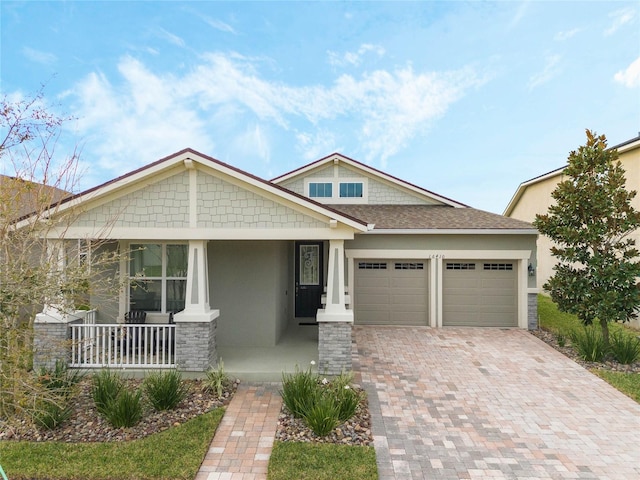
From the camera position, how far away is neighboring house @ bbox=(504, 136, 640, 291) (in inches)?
478

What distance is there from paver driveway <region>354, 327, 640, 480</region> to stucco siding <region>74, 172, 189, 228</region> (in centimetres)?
537

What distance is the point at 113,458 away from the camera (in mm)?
4609

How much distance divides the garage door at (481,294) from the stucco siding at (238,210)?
6777 millimetres

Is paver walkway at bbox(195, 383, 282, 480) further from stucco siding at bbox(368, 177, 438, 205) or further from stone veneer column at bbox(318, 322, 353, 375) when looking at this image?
stucco siding at bbox(368, 177, 438, 205)

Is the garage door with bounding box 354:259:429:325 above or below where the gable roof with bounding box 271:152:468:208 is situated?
below

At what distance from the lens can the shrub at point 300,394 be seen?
5.45 m

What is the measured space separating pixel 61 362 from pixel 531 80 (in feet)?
66.4

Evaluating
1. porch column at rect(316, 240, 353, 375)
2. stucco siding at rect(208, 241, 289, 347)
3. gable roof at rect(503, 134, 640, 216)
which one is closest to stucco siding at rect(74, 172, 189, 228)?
stucco siding at rect(208, 241, 289, 347)

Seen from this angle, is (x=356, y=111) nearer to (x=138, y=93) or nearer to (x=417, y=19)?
(x=417, y=19)

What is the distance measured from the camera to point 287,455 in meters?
4.62

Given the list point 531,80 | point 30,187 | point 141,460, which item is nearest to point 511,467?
point 141,460

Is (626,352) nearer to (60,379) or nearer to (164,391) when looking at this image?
(164,391)

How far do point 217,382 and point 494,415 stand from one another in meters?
5.09

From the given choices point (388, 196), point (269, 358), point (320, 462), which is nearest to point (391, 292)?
point (388, 196)
